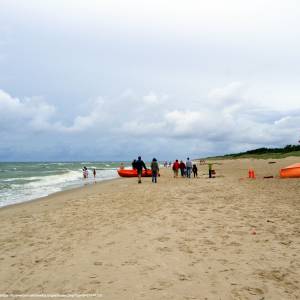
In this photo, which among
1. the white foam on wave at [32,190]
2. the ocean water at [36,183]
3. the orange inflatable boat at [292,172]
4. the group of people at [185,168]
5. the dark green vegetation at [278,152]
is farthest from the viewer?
the dark green vegetation at [278,152]

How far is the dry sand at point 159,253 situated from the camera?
4.90 m

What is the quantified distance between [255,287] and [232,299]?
556mm

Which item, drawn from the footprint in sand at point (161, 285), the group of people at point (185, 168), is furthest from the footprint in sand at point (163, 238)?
the group of people at point (185, 168)

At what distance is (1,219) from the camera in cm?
1142

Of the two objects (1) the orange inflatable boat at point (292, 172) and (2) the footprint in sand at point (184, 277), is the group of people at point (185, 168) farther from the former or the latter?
(2) the footprint in sand at point (184, 277)

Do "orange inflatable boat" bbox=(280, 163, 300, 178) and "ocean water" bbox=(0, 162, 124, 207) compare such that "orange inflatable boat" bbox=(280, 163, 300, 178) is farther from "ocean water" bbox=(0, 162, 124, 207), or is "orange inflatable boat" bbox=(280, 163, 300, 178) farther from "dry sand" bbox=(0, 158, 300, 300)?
"ocean water" bbox=(0, 162, 124, 207)

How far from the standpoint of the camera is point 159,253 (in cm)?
640

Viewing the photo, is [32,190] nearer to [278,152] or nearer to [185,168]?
[185,168]

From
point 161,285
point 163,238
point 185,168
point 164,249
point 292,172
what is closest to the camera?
point 161,285

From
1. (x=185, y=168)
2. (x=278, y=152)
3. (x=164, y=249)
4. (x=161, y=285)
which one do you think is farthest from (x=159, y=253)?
(x=278, y=152)

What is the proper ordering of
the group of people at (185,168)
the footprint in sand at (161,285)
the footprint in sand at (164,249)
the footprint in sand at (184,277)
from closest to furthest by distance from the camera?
the footprint in sand at (161,285)
the footprint in sand at (184,277)
the footprint in sand at (164,249)
the group of people at (185,168)

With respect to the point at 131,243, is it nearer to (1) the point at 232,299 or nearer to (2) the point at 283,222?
(1) the point at 232,299

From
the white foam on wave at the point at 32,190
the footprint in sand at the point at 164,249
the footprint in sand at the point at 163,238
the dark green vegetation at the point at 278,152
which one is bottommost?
the white foam on wave at the point at 32,190

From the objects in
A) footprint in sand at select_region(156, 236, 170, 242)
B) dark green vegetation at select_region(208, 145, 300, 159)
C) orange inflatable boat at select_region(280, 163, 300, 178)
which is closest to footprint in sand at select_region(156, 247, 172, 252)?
footprint in sand at select_region(156, 236, 170, 242)
